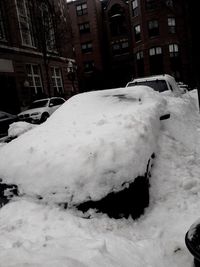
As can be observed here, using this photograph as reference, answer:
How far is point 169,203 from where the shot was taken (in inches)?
148

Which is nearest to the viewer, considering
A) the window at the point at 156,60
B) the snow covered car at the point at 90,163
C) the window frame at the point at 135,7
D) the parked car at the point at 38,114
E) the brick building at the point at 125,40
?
the snow covered car at the point at 90,163

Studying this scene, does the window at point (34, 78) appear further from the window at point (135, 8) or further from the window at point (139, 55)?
the window at point (135, 8)

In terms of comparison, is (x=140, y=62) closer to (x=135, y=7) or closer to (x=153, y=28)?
(x=153, y=28)

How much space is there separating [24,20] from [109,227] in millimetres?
22365

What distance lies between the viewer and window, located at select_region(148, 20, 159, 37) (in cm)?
3706

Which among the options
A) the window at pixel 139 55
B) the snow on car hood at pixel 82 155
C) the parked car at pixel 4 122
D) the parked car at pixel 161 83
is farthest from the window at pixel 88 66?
the snow on car hood at pixel 82 155

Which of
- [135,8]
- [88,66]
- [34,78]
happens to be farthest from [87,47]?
[34,78]

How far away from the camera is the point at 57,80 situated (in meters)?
27.0

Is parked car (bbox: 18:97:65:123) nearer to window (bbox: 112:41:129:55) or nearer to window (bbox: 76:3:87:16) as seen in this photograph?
window (bbox: 76:3:87:16)

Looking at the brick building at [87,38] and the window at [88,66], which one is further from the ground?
the brick building at [87,38]

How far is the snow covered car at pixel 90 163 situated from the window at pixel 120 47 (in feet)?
139

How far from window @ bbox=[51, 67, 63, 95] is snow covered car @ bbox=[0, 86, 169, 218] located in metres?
22.0

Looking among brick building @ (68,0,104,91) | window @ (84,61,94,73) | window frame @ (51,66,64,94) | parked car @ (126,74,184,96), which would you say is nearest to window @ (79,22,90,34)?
brick building @ (68,0,104,91)

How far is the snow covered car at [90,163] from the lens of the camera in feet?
11.1
